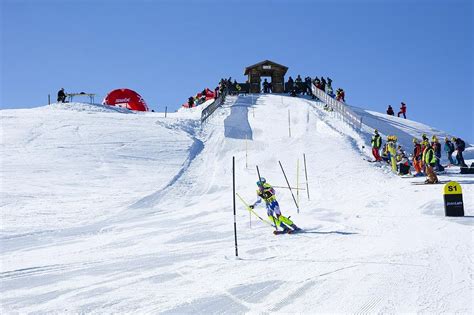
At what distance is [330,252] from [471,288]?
2888 mm

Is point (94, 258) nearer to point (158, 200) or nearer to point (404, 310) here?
point (404, 310)

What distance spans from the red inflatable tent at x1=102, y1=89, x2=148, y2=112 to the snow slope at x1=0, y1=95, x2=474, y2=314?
657 inches

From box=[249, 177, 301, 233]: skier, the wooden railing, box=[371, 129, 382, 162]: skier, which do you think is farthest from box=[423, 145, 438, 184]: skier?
the wooden railing

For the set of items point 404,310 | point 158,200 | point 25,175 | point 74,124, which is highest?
point 74,124

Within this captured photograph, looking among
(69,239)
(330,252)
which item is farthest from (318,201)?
(69,239)

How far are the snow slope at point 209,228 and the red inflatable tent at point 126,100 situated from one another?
16.7 meters

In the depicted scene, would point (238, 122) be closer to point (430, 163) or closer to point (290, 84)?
point (290, 84)

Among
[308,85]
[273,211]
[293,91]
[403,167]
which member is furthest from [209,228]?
[308,85]

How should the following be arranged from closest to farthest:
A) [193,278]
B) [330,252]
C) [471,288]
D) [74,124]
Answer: [471,288] < [193,278] < [330,252] < [74,124]

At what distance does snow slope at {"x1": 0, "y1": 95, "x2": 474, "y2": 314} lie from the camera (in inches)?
245

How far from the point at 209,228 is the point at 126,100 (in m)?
35.3

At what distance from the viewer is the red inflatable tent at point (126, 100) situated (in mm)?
44562

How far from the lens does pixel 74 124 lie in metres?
27.7

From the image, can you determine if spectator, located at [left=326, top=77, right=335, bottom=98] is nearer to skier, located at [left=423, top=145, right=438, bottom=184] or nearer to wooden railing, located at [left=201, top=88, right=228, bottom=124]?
wooden railing, located at [left=201, top=88, right=228, bottom=124]
